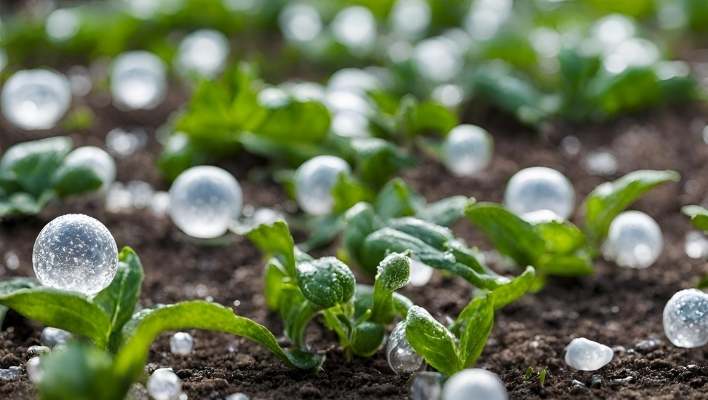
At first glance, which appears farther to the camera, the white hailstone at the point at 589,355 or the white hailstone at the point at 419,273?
the white hailstone at the point at 419,273

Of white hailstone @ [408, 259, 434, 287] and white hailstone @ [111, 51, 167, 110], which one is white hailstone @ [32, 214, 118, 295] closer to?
white hailstone @ [408, 259, 434, 287]

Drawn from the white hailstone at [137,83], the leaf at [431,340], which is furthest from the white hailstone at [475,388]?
the white hailstone at [137,83]

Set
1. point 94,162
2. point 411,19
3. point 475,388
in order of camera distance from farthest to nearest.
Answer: point 411,19 → point 94,162 → point 475,388

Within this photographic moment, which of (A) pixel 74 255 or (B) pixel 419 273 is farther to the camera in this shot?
(B) pixel 419 273

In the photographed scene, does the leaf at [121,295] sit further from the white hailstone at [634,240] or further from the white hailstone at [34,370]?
the white hailstone at [634,240]

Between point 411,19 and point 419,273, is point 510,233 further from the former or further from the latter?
point 411,19

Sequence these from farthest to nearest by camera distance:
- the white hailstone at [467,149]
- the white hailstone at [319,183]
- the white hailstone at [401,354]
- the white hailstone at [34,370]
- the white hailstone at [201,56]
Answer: the white hailstone at [201,56] < the white hailstone at [467,149] < the white hailstone at [319,183] < the white hailstone at [401,354] < the white hailstone at [34,370]

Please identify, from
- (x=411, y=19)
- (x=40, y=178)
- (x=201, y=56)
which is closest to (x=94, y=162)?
(x=40, y=178)

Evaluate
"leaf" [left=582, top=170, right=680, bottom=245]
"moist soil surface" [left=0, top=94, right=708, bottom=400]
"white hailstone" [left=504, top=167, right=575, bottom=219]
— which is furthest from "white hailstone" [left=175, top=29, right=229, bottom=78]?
"leaf" [left=582, top=170, right=680, bottom=245]
